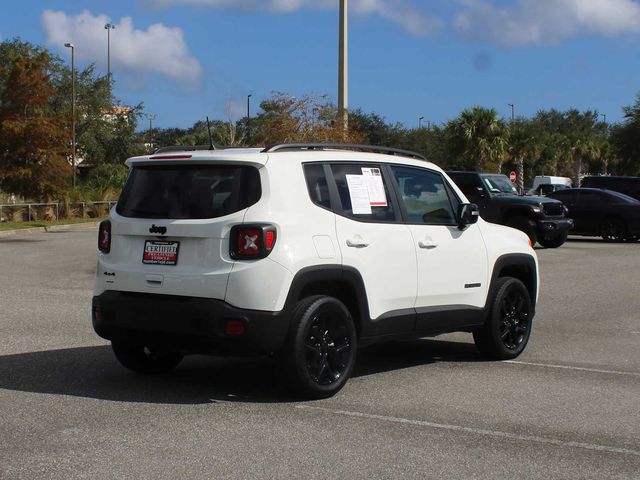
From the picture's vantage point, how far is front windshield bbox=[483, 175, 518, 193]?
82.4 ft

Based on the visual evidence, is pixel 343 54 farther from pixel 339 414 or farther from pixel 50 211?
pixel 339 414

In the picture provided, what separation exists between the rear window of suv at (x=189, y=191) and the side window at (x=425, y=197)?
1.62m

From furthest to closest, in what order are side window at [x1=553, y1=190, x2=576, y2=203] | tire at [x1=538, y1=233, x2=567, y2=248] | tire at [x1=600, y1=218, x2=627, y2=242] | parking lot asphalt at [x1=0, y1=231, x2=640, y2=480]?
side window at [x1=553, y1=190, x2=576, y2=203]
tire at [x1=600, y1=218, x2=627, y2=242]
tire at [x1=538, y1=233, x2=567, y2=248]
parking lot asphalt at [x1=0, y1=231, x2=640, y2=480]

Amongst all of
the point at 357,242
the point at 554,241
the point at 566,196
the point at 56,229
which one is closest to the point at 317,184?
the point at 357,242

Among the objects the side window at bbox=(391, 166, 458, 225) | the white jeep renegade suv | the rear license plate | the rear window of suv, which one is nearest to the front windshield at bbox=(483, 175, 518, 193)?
the side window at bbox=(391, 166, 458, 225)

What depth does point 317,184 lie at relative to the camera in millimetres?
7426

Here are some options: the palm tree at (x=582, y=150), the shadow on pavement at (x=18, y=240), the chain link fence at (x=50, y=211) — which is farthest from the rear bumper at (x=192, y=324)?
the palm tree at (x=582, y=150)

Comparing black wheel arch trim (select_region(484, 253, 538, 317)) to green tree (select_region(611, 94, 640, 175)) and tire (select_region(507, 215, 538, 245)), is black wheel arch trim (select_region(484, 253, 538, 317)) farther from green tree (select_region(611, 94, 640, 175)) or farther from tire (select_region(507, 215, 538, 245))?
green tree (select_region(611, 94, 640, 175))

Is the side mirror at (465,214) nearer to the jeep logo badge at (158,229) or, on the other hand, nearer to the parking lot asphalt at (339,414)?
the parking lot asphalt at (339,414)

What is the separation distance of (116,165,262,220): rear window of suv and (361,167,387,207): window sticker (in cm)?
112

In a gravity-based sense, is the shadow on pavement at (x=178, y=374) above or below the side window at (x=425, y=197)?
below

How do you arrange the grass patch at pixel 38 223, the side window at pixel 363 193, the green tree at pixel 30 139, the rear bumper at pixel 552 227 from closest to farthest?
1. the side window at pixel 363 193
2. the rear bumper at pixel 552 227
3. the grass patch at pixel 38 223
4. the green tree at pixel 30 139

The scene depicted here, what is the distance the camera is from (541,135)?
7806 cm

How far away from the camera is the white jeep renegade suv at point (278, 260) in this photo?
6.85 metres
